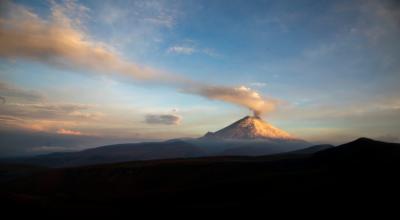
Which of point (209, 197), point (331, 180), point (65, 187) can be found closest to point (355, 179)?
point (331, 180)

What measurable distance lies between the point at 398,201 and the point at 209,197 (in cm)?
2669

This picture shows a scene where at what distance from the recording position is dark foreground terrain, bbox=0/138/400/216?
120 ft

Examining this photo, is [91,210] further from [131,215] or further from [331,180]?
[331,180]

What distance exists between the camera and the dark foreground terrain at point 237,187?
36.4 meters

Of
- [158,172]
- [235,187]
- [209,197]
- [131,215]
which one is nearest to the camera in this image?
[131,215]

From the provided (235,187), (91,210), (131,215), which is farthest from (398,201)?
(91,210)

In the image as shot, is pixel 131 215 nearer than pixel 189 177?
Yes

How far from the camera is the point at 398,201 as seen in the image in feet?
104

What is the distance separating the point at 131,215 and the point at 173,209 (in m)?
5.68

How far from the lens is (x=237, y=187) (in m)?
51.5

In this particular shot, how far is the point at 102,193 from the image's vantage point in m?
72.9

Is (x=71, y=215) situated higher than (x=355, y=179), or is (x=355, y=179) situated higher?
(x=355, y=179)

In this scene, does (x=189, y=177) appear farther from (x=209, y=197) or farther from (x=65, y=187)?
(x=65, y=187)

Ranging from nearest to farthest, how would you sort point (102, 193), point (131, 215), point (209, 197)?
point (131, 215), point (209, 197), point (102, 193)
